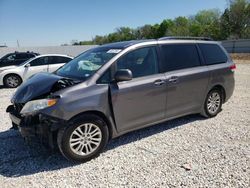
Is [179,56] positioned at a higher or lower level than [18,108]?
higher

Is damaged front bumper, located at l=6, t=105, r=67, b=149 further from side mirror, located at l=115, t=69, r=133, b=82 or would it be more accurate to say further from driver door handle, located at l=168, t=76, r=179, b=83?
driver door handle, located at l=168, t=76, r=179, b=83

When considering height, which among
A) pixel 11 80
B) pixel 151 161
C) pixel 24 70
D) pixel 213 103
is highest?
pixel 24 70

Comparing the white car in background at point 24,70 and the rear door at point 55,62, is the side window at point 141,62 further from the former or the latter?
the rear door at point 55,62

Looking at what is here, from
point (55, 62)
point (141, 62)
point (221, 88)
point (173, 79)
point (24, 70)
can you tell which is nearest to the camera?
point (141, 62)

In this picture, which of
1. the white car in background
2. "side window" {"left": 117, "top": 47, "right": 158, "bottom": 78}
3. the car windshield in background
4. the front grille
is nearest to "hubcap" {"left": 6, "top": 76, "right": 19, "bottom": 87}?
the white car in background

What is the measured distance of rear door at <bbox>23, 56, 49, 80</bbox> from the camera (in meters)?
10.4

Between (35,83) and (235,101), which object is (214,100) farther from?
(35,83)

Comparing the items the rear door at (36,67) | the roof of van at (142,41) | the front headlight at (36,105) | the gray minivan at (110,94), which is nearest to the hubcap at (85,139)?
the gray minivan at (110,94)

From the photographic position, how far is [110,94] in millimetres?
3758

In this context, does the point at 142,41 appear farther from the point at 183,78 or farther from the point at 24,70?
the point at 24,70

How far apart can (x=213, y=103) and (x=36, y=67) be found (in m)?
7.71

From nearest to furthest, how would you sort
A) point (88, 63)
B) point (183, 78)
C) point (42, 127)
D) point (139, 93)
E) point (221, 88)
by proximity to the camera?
point (42, 127) < point (139, 93) < point (88, 63) < point (183, 78) < point (221, 88)

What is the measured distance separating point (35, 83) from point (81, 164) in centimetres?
144

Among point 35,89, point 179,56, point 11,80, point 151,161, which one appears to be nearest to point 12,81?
point 11,80
